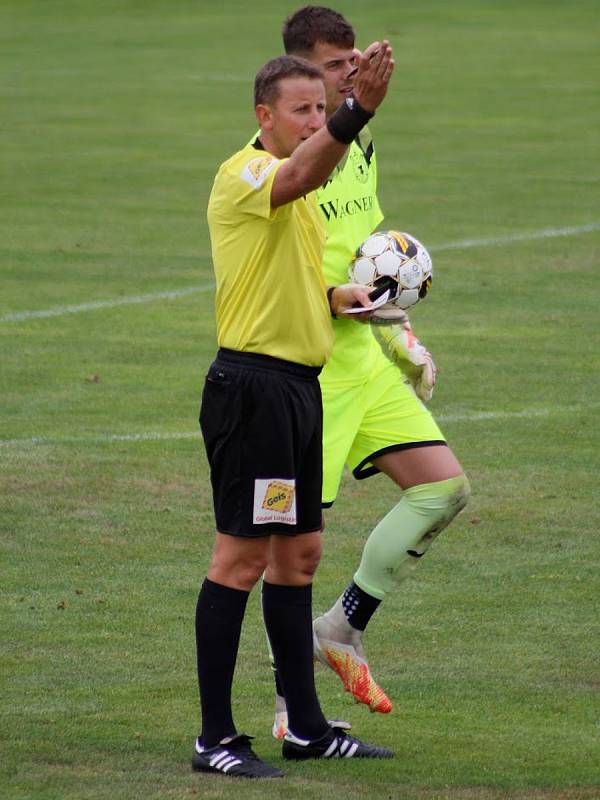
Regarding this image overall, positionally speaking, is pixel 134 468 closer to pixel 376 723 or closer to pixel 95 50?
pixel 376 723

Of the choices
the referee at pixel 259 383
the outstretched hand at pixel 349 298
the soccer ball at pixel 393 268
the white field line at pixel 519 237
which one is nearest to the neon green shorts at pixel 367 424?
the soccer ball at pixel 393 268

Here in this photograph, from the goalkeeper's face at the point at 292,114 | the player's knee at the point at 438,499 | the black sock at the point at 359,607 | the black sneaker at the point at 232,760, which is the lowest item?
the black sock at the point at 359,607

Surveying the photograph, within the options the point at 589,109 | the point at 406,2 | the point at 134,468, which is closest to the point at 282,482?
the point at 134,468

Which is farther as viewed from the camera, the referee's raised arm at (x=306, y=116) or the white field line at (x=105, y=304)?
the white field line at (x=105, y=304)

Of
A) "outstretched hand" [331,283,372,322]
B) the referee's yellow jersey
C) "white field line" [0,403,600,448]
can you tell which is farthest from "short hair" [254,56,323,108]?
"white field line" [0,403,600,448]

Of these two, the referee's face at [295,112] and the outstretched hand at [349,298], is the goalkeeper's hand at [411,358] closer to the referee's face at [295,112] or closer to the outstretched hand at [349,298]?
the outstretched hand at [349,298]

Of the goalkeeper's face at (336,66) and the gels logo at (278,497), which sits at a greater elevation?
the goalkeeper's face at (336,66)

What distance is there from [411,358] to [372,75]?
1.74 m

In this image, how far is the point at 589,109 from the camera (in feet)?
93.5

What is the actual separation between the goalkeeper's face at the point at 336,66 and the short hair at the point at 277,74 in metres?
0.82

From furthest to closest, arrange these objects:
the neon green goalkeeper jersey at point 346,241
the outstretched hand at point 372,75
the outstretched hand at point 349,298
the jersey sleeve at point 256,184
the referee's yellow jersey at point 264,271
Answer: the neon green goalkeeper jersey at point 346,241, the outstretched hand at point 349,298, the referee's yellow jersey at point 264,271, the jersey sleeve at point 256,184, the outstretched hand at point 372,75

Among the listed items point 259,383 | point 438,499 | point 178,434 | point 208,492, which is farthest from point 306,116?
Result: point 178,434

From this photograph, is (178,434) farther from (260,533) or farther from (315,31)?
(260,533)

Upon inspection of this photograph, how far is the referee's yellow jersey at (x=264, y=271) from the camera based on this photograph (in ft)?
16.6
